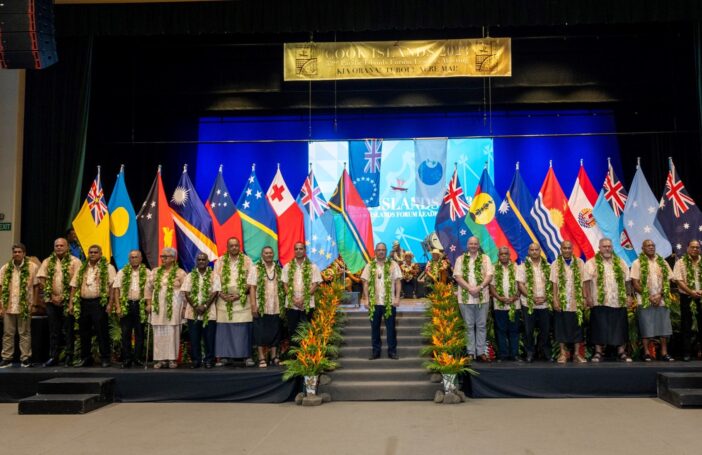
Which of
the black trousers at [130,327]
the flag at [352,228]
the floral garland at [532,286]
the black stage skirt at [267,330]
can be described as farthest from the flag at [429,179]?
the black trousers at [130,327]

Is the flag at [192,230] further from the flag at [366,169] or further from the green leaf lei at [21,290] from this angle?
the flag at [366,169]

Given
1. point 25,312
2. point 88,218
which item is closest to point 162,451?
point 25,312

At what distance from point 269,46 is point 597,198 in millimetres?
7527

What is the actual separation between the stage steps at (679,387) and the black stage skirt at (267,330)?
4.73m

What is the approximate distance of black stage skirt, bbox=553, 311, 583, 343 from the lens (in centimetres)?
902

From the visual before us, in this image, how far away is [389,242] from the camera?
15547mm

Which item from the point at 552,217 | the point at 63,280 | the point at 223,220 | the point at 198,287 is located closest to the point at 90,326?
the point at 63,280

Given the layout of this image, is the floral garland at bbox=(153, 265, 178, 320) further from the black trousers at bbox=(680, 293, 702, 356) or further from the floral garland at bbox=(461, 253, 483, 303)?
the black trousers at bbox=(680, 293, 702, 356)

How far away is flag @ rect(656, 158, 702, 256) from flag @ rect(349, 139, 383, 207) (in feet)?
17.5

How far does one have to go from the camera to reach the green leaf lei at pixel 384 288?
359 inches

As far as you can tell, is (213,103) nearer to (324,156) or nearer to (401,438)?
(324,156)

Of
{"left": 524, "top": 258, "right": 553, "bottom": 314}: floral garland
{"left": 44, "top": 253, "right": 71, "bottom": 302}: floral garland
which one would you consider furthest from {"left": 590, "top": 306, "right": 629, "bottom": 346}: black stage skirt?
{"left": 44, "top": 253, "right": 71, "bottom": 302}: floral garland

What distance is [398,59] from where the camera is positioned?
13148 millimetres

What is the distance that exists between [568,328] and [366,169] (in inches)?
241
